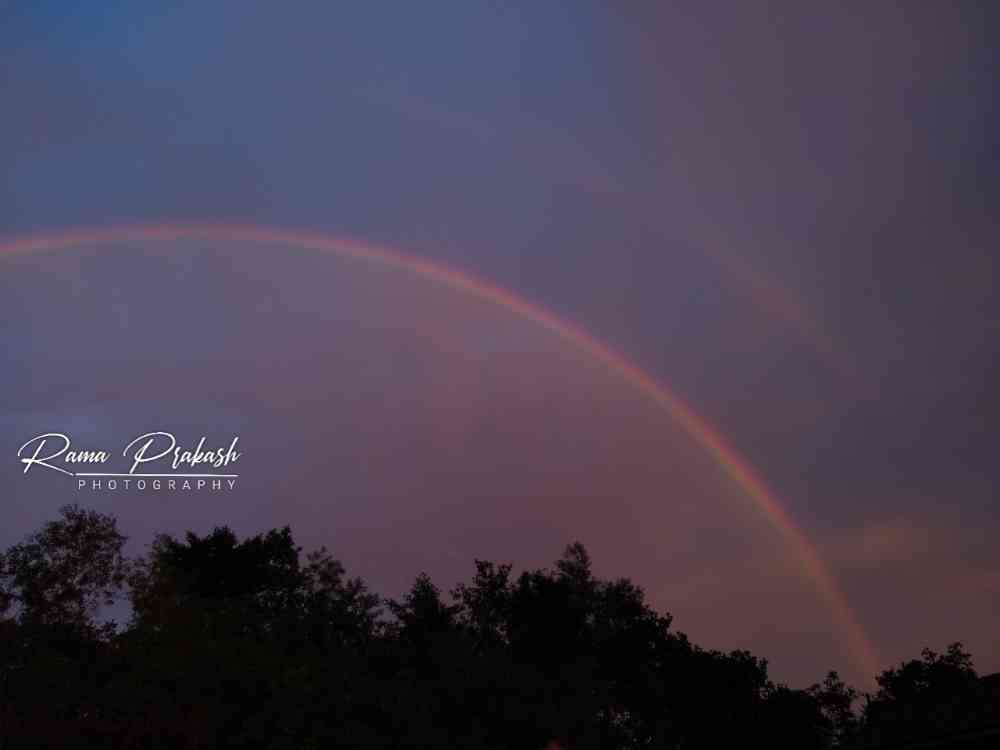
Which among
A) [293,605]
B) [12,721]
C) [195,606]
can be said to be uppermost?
[293,605]

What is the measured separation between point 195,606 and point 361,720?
837cm

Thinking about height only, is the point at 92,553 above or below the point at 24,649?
above

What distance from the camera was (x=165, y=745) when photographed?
32312 mm

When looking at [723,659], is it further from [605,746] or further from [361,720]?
[361,720]

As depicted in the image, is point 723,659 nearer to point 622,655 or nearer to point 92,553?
point 622,655

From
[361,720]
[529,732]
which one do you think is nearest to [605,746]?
A: [529,732]

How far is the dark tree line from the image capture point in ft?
113

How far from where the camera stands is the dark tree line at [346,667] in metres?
34.6

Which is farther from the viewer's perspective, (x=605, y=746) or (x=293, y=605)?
(x=605, y=746)

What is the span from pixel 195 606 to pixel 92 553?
575 cm

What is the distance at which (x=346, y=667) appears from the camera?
131ft

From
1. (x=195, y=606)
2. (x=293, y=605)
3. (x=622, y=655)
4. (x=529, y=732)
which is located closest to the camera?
(x=195, y=606)

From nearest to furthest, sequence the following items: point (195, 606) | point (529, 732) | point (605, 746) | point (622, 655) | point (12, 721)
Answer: point (12, 721) → point (195, 606) → point (529, 732) → point (605, 746) → point (622, 655)

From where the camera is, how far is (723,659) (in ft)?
201
